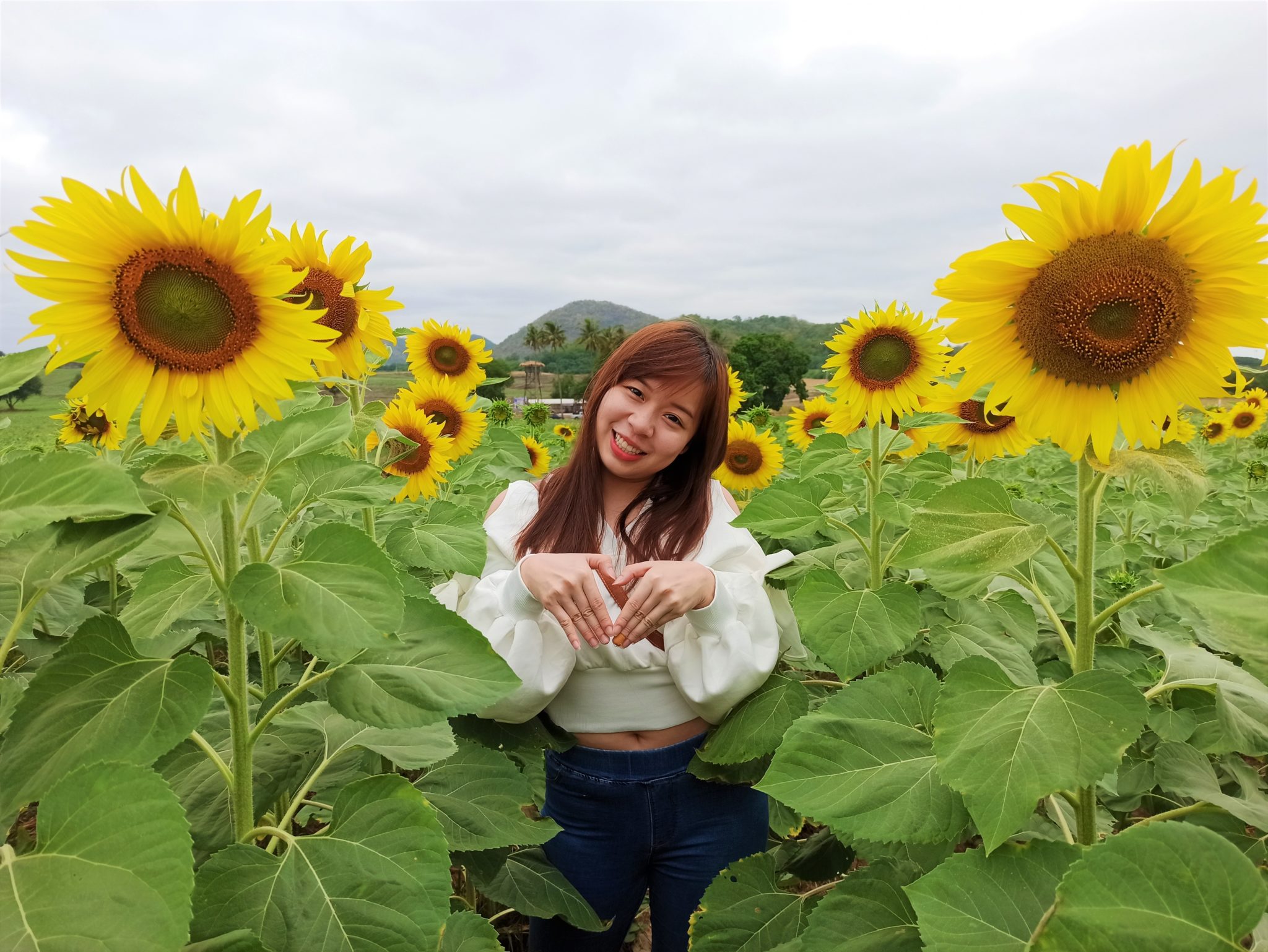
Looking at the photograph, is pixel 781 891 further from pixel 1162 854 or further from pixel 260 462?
pixel 260 462

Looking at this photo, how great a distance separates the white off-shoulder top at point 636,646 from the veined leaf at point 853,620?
27 centimetres

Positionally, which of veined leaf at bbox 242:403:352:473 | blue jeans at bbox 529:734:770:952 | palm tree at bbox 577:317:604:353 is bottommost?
blue jeans at bbox 529:734:770:952

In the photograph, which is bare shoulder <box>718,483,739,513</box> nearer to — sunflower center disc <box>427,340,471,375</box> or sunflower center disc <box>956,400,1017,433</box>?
sunflower center disc <box>956,400,1017,433</box>

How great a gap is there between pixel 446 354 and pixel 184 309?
10.6ft

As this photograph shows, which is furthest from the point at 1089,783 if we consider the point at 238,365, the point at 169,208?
the point at 169,208

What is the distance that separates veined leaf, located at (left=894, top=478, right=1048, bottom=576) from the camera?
132cm

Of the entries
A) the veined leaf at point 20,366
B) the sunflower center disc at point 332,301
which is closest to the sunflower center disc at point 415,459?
the sunflower center disc at point 332,301

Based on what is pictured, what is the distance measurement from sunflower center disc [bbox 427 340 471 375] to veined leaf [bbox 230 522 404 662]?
3.41 m

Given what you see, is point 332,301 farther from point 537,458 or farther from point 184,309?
point 537,458

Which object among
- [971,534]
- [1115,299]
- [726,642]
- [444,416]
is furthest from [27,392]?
[444,416]

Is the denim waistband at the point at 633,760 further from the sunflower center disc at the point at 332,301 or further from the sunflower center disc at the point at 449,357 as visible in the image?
the sunflower center disc at the point at 449,357

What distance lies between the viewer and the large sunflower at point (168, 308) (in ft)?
3.95

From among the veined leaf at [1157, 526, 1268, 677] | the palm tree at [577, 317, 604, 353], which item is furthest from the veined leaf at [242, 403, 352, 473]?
the palm tree at [577, 317, 604, 353]

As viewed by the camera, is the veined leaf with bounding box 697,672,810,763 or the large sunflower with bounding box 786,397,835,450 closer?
the veined leaf with bounding box 697,672,810,763
